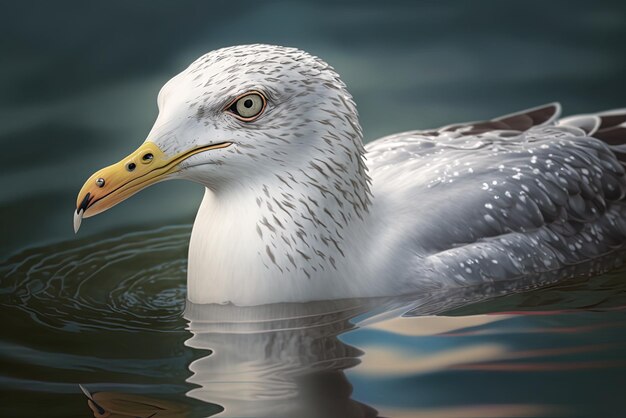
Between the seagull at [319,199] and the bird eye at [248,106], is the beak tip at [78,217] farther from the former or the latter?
the bird eye at [248,106]

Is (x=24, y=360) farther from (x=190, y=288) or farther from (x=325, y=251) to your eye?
(x=325, y=251)

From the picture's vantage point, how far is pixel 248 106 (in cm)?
499

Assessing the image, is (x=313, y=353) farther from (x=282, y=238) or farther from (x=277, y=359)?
(x=282, y=238)

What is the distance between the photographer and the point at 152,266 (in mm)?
5984

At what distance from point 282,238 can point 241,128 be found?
449mm

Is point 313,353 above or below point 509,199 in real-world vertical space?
below

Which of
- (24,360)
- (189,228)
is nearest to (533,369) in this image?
(24,360)

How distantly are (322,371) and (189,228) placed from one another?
1.99 metres

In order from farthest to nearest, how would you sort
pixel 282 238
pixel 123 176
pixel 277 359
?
pixel 282 238
pixel 123 176
pixel 277 359

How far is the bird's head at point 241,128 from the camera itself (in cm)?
491

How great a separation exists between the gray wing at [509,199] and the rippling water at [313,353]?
0.15m

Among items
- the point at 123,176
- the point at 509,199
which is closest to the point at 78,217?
the point at 123,176

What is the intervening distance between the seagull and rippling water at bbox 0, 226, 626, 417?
0.12 meters

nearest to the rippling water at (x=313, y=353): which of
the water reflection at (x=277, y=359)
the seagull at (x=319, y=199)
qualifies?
the water reflection at (x=277, y=359)
